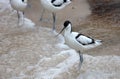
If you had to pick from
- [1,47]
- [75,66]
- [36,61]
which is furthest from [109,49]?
[1,47]

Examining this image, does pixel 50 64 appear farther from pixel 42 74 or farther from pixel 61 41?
pixel 61 41

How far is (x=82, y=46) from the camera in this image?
22.4 ft

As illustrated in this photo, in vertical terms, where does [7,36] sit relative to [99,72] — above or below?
below

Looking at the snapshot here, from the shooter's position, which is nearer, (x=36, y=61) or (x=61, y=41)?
(x=36, y=61)

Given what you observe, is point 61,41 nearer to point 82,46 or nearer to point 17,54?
point 17,54

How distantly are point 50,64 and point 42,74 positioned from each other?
481 millimetres

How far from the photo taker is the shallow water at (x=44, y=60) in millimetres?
7070

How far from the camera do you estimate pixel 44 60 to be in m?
7.71

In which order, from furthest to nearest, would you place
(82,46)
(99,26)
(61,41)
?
(99,26), (61,41), (82,46)

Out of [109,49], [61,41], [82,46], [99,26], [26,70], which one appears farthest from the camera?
[99,26]

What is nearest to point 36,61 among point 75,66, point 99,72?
point 75,66

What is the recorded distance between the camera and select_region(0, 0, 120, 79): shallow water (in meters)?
7.07

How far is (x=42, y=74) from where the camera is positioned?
712cm

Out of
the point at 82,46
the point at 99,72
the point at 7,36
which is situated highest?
the point at 82,46
